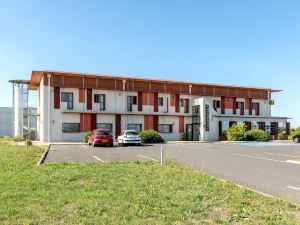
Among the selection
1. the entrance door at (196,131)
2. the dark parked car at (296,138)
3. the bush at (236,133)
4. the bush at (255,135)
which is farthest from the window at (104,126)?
the dark parked car at (296,138)

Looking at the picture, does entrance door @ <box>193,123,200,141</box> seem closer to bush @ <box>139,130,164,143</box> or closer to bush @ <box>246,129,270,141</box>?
bush @ <box>246,129,270,141</box>

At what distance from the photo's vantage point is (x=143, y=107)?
41469 mm

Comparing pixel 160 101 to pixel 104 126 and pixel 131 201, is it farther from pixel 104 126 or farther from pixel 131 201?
pixel 131 201

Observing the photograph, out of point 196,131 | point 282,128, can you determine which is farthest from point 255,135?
point 282,128

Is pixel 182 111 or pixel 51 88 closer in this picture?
pixel 51 88

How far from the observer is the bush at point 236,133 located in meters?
41.0

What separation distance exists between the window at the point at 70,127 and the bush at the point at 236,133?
1849cm

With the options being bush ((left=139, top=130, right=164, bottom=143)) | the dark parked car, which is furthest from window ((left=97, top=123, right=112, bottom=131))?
the dark parked car

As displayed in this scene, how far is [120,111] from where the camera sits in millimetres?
40344

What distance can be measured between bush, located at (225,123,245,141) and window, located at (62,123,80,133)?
18.5 m

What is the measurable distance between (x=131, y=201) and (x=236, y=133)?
3540 cm

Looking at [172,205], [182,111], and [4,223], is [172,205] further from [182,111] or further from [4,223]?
[182,111]

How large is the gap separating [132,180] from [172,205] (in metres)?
3.02

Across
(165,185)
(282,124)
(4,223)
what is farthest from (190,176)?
(282,124)
